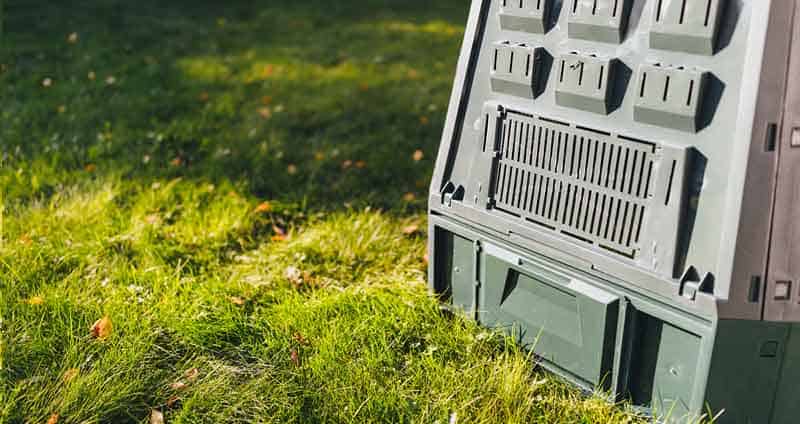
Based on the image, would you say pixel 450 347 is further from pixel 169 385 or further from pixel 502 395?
pixel 169 385

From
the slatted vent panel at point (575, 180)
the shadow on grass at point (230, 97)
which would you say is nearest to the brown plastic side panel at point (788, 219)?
the slatted vent panel at point (575, 180)

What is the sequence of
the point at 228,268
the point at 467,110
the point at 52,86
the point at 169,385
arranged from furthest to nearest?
the point at 52,86
the point at 228,268
the point at 467,110
the point at 169,385

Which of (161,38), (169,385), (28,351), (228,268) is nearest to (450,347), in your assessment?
(169,385)

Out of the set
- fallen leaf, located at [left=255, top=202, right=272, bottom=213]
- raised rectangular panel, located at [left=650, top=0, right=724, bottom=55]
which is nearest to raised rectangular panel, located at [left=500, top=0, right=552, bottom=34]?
raised rectangular panel, located at [left=650, top=0, right=724, bottom=55]

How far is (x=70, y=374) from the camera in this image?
7.97 feet

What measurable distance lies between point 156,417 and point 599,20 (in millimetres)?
1750

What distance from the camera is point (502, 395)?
2400mm

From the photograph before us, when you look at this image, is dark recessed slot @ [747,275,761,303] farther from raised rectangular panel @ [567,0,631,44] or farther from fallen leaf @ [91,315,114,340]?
fallen leaf @ [91,315,114,340]

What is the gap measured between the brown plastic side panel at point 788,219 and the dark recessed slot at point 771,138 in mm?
16

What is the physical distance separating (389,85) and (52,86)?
247 centimetres

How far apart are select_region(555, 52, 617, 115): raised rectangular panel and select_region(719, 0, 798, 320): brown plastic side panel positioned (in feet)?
1.44

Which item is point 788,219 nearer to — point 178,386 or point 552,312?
point 552,312

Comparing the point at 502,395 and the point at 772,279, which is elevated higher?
the point at 772,279

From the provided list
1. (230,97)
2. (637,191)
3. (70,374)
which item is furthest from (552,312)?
(230,97)
